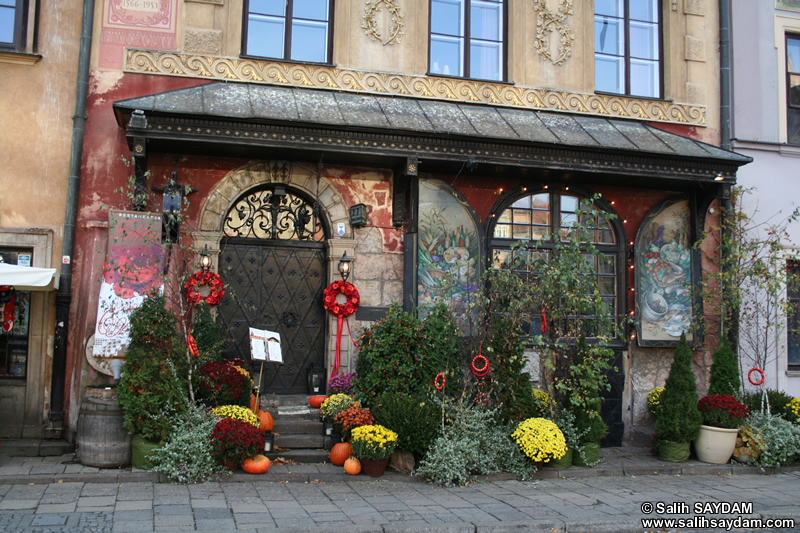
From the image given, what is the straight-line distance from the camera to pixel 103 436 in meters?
7.43

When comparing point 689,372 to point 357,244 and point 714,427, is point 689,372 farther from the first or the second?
point 357,244

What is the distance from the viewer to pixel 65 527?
564 cm

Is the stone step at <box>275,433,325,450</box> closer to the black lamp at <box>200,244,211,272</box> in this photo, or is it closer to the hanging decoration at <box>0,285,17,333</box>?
the black lamp at <box>200,244,211,272</box>

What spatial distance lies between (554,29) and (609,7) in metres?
1.17

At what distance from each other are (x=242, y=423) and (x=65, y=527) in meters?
2.17

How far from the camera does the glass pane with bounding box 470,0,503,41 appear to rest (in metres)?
10.8

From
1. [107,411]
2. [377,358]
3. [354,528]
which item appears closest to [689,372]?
[377,358]

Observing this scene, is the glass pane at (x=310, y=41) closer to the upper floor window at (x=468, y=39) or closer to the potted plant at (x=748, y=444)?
the upper floor window at (x=468, y=39)

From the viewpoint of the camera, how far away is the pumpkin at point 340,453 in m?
7.95

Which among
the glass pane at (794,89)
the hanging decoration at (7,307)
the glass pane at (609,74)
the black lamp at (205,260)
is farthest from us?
the glass pane at (794,89)

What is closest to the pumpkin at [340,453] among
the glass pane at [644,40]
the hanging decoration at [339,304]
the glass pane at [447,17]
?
the hanging decoration at [339,304]

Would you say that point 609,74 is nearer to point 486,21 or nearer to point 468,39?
point 486,21

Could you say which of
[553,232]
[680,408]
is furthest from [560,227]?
[680,408]

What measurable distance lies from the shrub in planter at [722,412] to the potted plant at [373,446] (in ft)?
14.2
